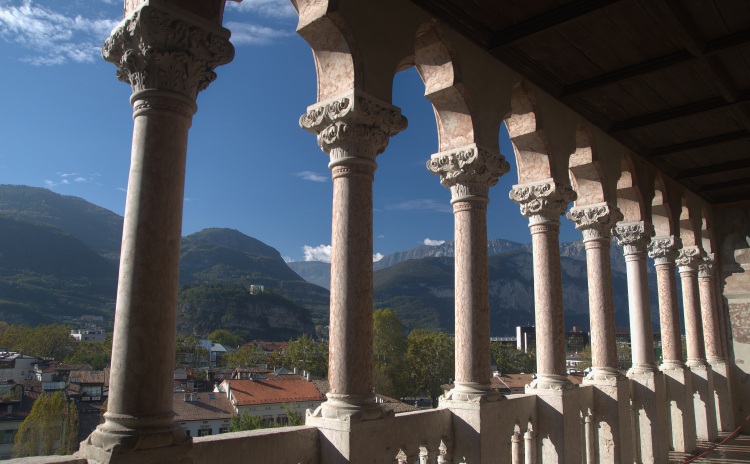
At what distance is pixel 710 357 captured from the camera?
19047 mm

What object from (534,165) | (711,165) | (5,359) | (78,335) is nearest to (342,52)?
(534,165)

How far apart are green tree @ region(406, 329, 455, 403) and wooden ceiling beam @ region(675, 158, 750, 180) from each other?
50.4 metres

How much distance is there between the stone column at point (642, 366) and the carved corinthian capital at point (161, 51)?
1213 cm

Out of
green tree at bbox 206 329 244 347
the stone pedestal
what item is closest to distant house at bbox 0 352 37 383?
green tree at bbox 206 329 244 347

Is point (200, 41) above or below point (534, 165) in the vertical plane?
below

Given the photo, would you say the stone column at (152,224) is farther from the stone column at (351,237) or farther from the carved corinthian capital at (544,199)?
the carved corinthian capital at (544,199)

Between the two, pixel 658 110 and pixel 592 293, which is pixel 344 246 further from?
pixel 658 110

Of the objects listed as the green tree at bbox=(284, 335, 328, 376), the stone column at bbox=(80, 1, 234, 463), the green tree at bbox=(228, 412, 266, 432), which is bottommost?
the green tree at bbox=(228, 412, 266, 432)

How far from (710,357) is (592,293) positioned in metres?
9.69

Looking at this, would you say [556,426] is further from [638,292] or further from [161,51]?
[161,51]

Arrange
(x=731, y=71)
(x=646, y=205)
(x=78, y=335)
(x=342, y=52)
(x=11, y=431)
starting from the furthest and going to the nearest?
(x=78, y=335) → (x=11, y=431) → (x=646, y=205) → (x=731, y=71) → (x=342, y=52)

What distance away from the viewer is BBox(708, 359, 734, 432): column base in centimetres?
1875

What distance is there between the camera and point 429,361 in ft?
216

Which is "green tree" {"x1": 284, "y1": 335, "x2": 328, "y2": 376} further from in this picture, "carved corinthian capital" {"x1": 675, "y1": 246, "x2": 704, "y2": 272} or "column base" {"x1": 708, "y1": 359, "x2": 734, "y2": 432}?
"carved corinthian capital" {"x1": 675, "y1": 246, "x2": 704, "y2": 272}
